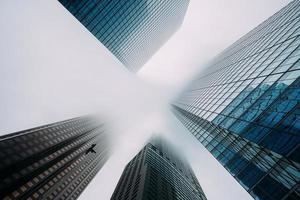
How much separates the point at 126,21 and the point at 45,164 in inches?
2595

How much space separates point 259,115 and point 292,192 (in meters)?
8.79

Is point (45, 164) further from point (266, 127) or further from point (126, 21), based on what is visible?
point (266, 127)

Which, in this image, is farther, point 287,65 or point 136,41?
point 136,41

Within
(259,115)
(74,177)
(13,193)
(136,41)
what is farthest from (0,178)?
(259,115)

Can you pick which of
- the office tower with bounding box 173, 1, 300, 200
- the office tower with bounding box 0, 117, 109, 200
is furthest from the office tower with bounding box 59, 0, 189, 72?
the office tower with bounding box 173, 1, 300, 200

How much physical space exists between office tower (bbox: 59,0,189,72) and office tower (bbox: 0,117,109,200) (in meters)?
33.2

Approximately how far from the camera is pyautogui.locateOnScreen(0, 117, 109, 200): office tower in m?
83.3

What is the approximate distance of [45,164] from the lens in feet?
336

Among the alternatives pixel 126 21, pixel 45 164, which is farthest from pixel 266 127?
pixel 45 164

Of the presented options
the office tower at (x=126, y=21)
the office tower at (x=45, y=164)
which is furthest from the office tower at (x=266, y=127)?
the office tower at (x=45, y=164)

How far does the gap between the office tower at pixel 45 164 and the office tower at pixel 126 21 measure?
109ft

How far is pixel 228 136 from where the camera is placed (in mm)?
31562

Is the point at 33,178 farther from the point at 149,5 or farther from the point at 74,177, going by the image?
the point at 149,5

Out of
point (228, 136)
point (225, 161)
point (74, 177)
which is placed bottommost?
point (74, 177)
